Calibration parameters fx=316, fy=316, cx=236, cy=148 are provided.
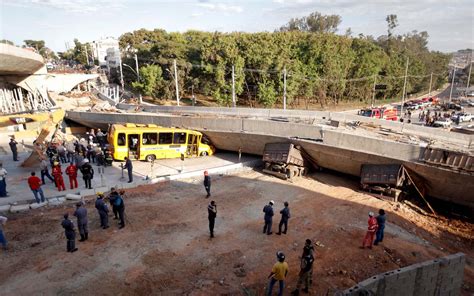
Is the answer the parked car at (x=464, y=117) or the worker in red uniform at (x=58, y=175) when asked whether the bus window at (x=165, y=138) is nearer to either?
the worker in red uniform at (x=58, y=175)

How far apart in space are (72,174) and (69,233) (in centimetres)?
554

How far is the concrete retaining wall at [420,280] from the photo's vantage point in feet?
24.4

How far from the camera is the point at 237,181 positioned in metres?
18.2

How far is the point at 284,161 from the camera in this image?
725 inches

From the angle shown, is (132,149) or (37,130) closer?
(132,149)

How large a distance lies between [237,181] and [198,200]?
3547mm

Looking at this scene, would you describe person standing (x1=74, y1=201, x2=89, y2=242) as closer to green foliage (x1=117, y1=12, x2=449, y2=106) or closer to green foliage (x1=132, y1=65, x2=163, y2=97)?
green foliage (x1=117, y1=12, x2=449, y2=106)

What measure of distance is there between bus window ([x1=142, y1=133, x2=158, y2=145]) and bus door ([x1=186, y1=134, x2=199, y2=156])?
7.57 ft

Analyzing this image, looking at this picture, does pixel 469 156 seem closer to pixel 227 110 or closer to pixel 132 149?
pixel 227 110

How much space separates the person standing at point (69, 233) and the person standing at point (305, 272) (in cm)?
703

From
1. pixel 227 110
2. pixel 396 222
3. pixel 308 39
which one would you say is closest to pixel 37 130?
pixel 227 110

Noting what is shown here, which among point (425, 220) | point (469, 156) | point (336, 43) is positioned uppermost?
point (336, 43)

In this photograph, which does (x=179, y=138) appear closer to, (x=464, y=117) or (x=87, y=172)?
(x=87, y=172)

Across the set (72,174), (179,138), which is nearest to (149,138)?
(179,138)
